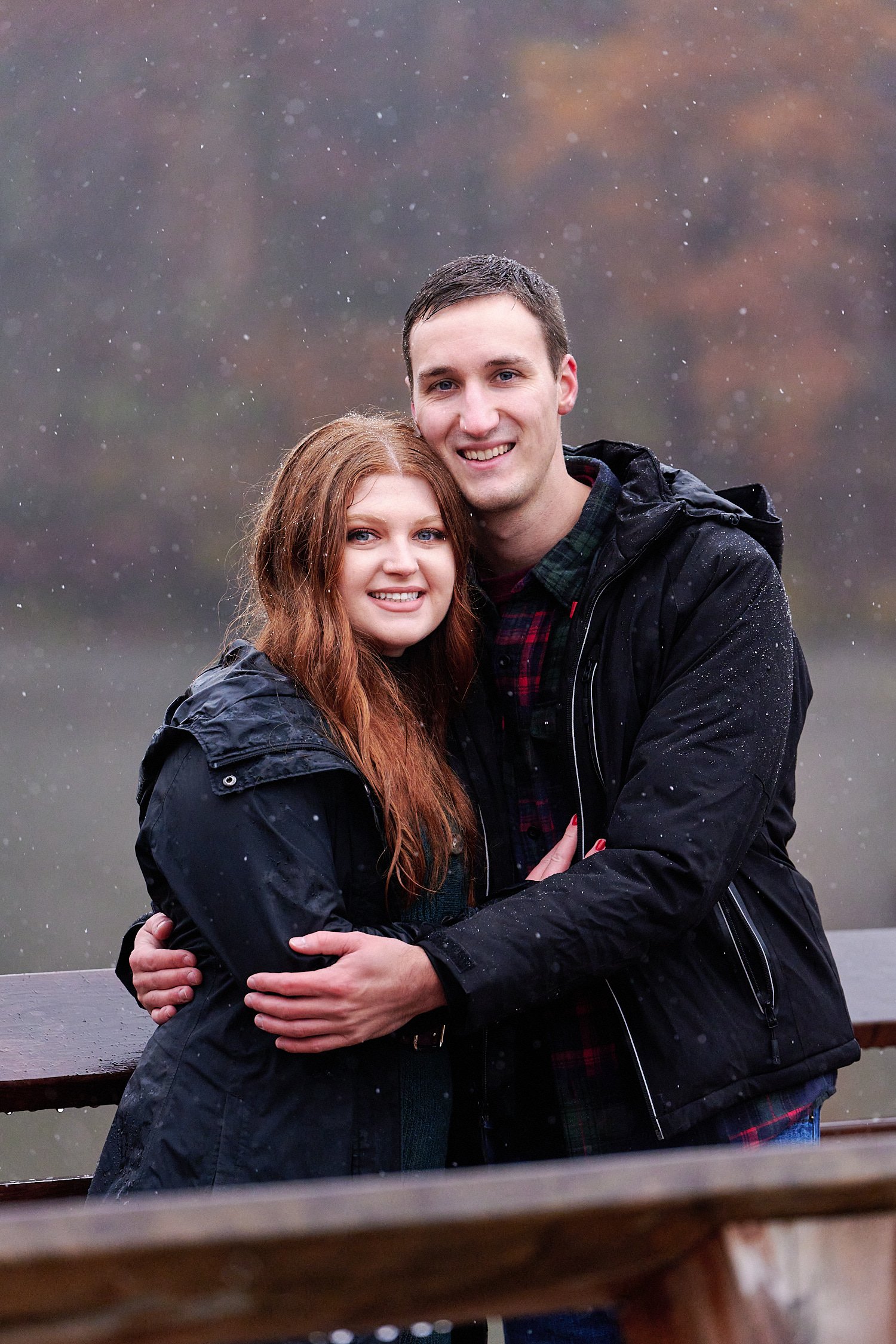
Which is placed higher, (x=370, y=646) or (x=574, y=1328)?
(x=370, y=646)

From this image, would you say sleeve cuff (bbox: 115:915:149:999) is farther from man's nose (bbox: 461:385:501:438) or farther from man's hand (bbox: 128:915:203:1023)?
man's nose (bbox: 461:385:501:438)

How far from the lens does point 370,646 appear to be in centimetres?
161

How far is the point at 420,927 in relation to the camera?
55.5 inches

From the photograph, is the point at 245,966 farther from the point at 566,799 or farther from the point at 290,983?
the point at 566,799

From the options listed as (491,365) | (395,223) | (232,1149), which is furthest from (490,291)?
(395,223)

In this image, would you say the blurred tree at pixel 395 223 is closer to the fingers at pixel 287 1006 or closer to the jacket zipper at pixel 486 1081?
the jacket zipper at pixel 486 1081

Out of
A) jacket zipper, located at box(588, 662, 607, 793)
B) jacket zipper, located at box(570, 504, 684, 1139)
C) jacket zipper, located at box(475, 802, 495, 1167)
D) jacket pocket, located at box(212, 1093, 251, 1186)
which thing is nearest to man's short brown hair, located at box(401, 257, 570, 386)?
jacket zipper, located at box(570, 504, 684, 1139)

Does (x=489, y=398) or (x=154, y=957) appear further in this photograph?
(x=489, y=398)

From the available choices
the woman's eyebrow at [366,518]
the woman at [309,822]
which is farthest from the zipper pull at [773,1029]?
the woman's eyebrow at [366,518]

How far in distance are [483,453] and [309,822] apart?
0.68 meters

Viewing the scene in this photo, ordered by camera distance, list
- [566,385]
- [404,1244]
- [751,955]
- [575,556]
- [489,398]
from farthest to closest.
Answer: [566,385] → [489,398] → [575,556] → [751,955] → [404,1244]

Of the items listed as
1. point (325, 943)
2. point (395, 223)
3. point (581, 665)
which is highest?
point (395, 223)

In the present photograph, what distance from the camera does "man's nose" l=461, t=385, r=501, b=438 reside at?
1.78 m

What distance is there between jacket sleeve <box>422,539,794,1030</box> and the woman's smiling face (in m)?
0.25
